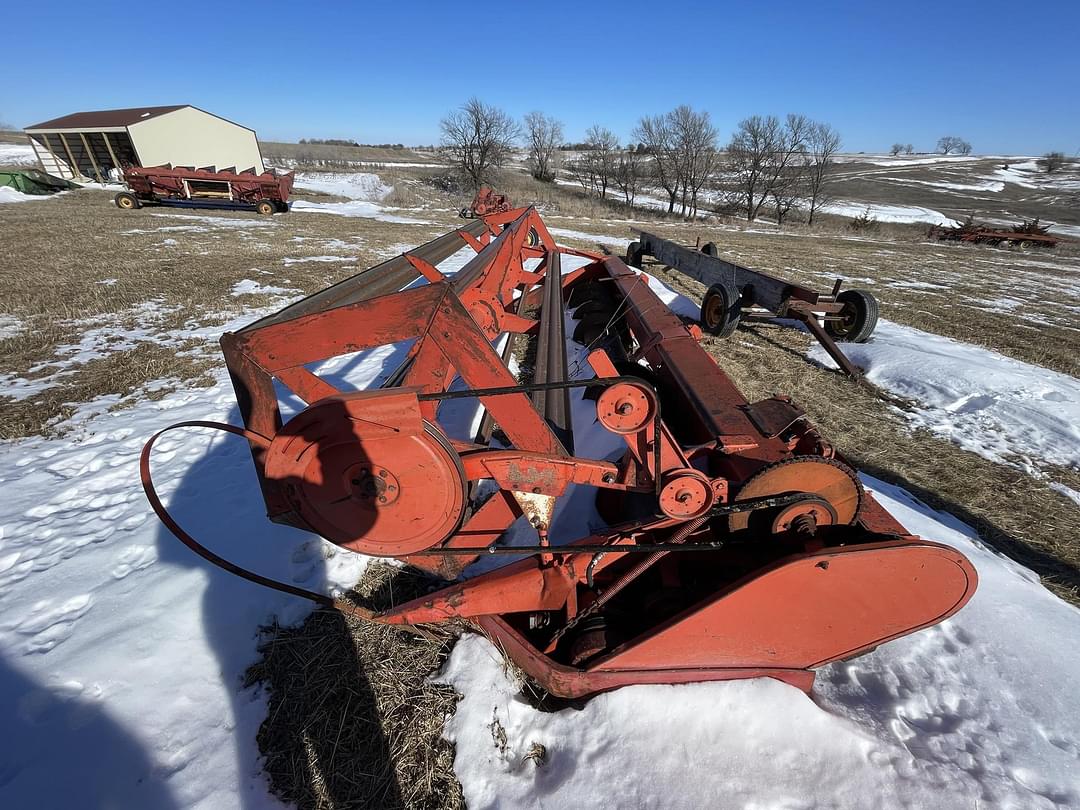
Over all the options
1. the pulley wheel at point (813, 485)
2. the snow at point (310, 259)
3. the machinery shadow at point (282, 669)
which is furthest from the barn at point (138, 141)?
the pulley wheel at point (813, 485)

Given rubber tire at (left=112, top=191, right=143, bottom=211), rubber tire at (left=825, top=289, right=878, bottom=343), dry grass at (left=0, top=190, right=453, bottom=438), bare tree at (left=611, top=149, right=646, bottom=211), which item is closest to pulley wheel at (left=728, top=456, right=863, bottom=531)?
rubber tire at (left=825, top=289, right=878, bottom=343)

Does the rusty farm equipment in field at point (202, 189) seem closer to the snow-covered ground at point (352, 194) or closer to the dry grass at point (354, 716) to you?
the snow-covered ground at point (352, 194)

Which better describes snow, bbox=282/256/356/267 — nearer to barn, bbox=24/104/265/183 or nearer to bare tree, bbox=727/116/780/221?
barn, bbox=24/104/265/183

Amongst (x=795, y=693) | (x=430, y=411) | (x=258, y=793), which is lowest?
(x=258, y=793)

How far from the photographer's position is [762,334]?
692 cm

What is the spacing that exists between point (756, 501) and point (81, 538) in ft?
13.2

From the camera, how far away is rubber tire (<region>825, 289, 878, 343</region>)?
571 cm

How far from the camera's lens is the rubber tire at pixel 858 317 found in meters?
5.71

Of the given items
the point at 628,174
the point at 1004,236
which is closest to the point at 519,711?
the point at 1004,236

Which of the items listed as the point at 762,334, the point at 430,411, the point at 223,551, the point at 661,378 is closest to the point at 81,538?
the point at 223,551

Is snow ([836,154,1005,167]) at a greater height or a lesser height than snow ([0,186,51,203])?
greater

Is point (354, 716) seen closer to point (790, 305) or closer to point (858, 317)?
point (790, 305)

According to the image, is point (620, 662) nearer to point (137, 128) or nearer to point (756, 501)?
point (756, 501)

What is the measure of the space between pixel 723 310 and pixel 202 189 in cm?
2316
